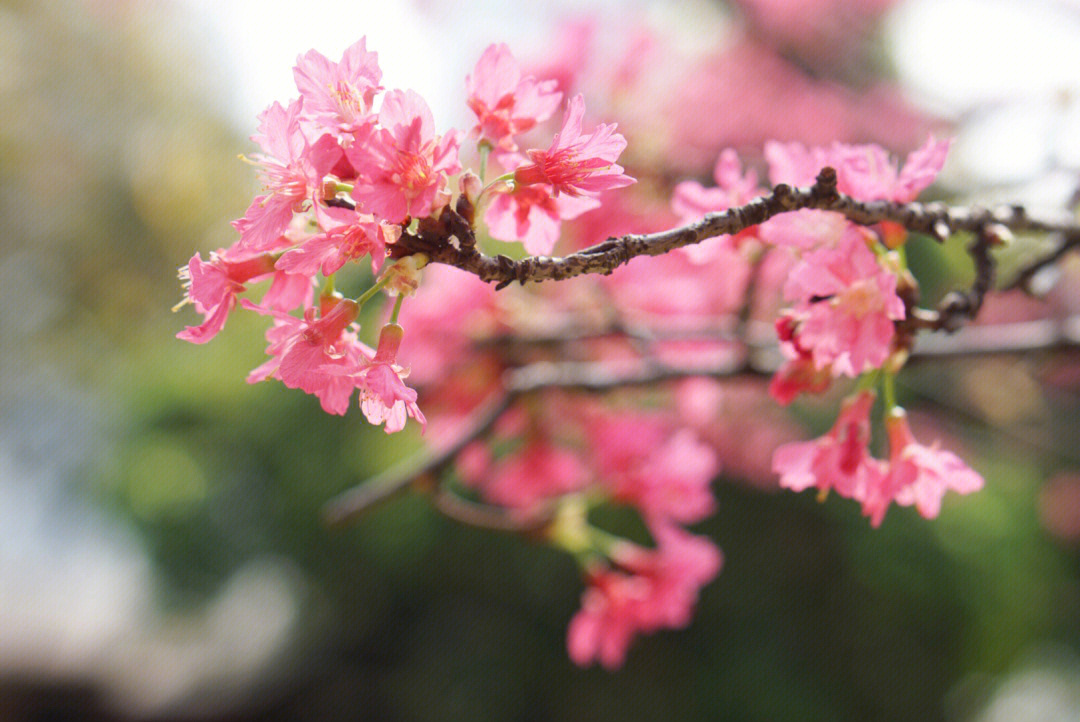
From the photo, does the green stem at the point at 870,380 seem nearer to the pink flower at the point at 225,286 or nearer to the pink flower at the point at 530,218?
the pink flower at the point at 530,218

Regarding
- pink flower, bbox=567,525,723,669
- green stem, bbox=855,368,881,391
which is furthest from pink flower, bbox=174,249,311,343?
pink flower, bbox=567,525,723,669

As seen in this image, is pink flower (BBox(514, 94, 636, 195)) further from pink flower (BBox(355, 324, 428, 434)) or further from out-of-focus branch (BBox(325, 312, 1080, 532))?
out-of-focus branch (BBox(325, 312, 1080, 532))

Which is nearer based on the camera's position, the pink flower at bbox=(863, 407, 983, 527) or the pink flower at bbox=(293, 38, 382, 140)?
the pink flower at bbox=(293, 38, 382, 140)

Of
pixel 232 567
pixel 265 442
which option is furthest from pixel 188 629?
pixel 265 442

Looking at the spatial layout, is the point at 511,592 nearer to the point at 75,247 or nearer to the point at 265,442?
the point at 265,442

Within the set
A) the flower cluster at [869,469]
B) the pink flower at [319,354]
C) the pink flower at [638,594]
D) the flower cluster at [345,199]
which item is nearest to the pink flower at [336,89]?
the flower cluster at [345,199]
